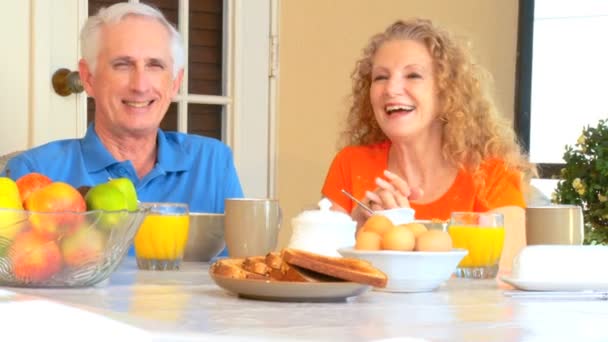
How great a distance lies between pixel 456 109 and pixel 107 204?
60.5 inches

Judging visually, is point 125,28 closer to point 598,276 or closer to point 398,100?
point 398,100

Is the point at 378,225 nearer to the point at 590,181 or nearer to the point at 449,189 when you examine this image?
the point at 449,189

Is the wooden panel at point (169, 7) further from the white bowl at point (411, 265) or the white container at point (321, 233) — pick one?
the white bowl at point (411, 265)

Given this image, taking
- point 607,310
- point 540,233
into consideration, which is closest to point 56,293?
point 607,310

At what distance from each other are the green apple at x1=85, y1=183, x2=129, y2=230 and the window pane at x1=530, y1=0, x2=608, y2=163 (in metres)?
3.13

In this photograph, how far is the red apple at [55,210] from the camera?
1.52m

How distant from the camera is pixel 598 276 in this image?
5.32 ft

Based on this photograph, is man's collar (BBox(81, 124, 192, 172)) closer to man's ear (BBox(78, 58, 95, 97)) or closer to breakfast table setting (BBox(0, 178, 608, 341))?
man's ear (BBox(78, 58, 95, 97))

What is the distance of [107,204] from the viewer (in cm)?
158

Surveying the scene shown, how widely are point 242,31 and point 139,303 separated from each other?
258 centimetres

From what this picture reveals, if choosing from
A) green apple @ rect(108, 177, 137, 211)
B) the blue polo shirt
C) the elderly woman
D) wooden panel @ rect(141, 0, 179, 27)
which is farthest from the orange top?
green apple @ rect(108, 177, 137, 211)

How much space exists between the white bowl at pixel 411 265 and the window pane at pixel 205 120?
89.1 inches

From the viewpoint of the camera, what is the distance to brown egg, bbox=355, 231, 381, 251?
1.63 m

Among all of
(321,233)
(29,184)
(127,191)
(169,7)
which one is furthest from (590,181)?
(29,184)
